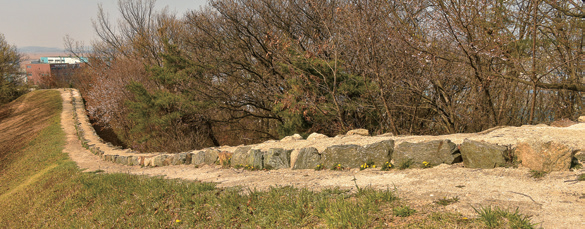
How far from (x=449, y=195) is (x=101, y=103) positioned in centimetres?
2304

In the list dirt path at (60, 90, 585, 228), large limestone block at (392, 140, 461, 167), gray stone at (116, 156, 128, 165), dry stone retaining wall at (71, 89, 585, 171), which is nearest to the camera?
dirt path at (60, 90, 585, 228)

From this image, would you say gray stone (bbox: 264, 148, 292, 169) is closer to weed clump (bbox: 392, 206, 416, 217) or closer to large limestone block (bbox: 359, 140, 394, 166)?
large limestone block (bbox: 359, 140, 394, 166)

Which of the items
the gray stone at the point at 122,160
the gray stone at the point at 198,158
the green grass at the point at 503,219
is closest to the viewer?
the green grass at the point at 503,219

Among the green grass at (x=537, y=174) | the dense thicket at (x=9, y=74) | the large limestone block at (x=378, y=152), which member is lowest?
the green grass at (x=537, y=174)

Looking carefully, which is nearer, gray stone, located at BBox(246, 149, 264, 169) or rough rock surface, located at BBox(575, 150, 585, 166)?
rough rock surface, located at BBox(575, 150, 585, 166)

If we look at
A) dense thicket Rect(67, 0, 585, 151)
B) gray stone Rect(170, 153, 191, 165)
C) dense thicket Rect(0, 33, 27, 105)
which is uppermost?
dense thicket Rect(0, 33, 27, 105)

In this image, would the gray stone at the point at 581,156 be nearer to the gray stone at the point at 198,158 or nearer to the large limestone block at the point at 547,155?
the large limestone block at the point at 547,155

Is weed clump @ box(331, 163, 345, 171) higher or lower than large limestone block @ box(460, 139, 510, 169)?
lower

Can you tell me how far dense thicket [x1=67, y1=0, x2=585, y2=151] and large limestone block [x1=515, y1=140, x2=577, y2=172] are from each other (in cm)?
207

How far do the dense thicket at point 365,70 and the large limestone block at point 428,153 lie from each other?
88.5 inches

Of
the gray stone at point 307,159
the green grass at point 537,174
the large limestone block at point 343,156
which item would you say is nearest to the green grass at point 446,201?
the green grass at point 537,174

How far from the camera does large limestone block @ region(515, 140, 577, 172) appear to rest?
3.44 m

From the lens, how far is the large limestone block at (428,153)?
437 cm

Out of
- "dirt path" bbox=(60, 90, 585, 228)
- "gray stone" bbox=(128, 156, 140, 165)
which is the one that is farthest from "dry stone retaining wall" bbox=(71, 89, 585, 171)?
"gray stone" bbox=(128, 156, 140, 165)
